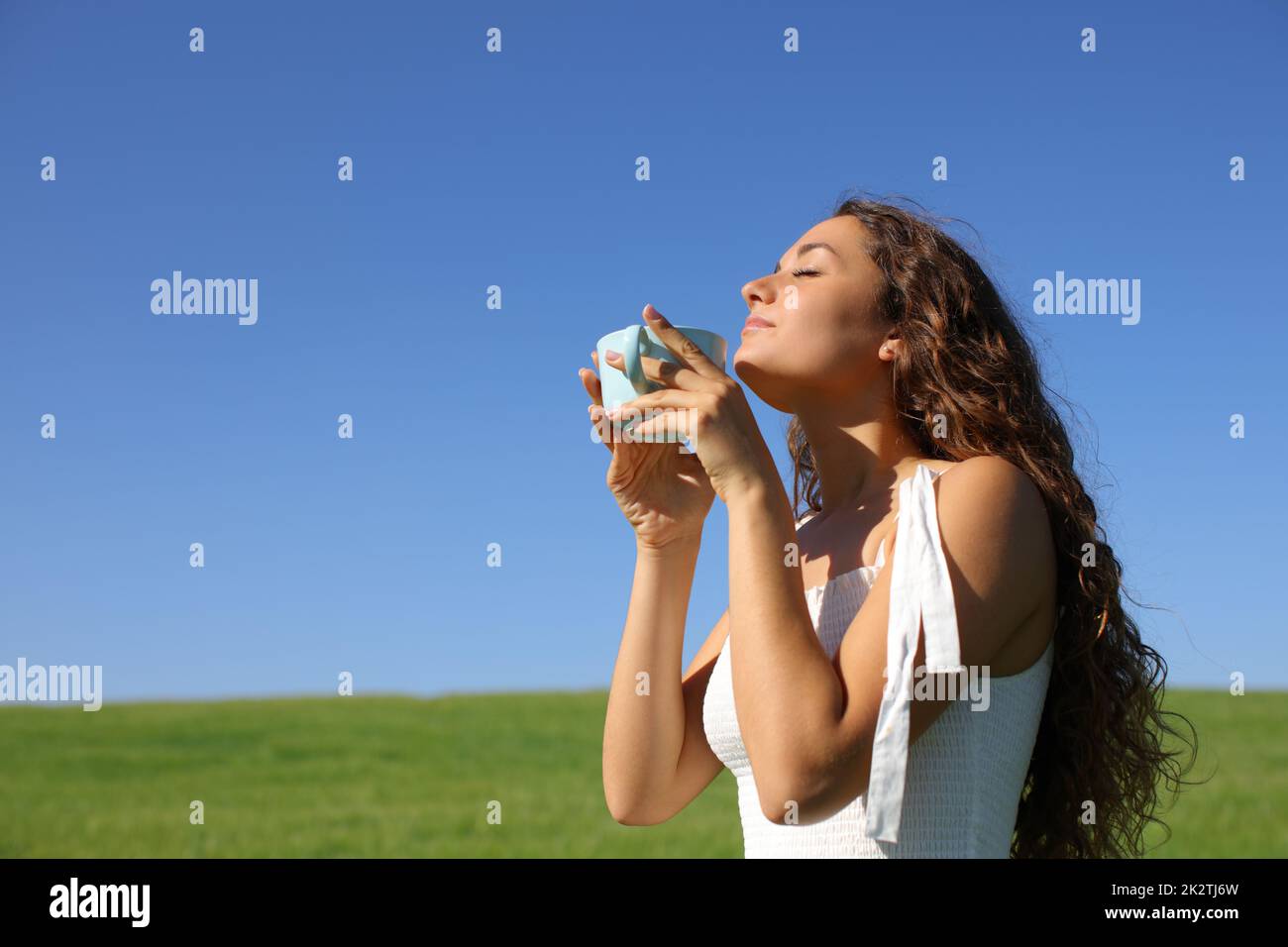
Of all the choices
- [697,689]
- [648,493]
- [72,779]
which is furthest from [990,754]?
[72,779]

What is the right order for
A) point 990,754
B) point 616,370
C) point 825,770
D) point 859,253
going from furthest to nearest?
point 859,253 → point 616,370 → point 990,754 → point 825,770

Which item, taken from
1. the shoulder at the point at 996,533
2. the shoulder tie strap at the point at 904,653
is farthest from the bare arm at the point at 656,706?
the shoulder at the point at 996,533

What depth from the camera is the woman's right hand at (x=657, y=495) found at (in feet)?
9.93

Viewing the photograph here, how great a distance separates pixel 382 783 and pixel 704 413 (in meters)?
15.9

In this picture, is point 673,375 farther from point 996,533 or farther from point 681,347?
point 996,533

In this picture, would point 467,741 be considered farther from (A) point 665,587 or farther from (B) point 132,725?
(A) point 665,587

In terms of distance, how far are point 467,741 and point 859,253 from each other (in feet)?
56.0

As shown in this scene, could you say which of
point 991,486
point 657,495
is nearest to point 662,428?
point 657,495

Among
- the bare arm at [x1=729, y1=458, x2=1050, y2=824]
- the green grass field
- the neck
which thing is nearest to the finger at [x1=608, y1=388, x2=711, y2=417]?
the bare arm at [x1=729, y1=458, x2=1050, y2=824]

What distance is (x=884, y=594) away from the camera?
7.70ft

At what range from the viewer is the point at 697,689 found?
3014 mm

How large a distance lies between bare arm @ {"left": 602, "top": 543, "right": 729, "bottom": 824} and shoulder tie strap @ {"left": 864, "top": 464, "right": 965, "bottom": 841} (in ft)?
2.35

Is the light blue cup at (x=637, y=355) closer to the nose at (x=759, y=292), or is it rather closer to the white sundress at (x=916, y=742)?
the nose at (x=759, y=292)

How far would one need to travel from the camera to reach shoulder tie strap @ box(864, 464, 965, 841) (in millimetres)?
2227
